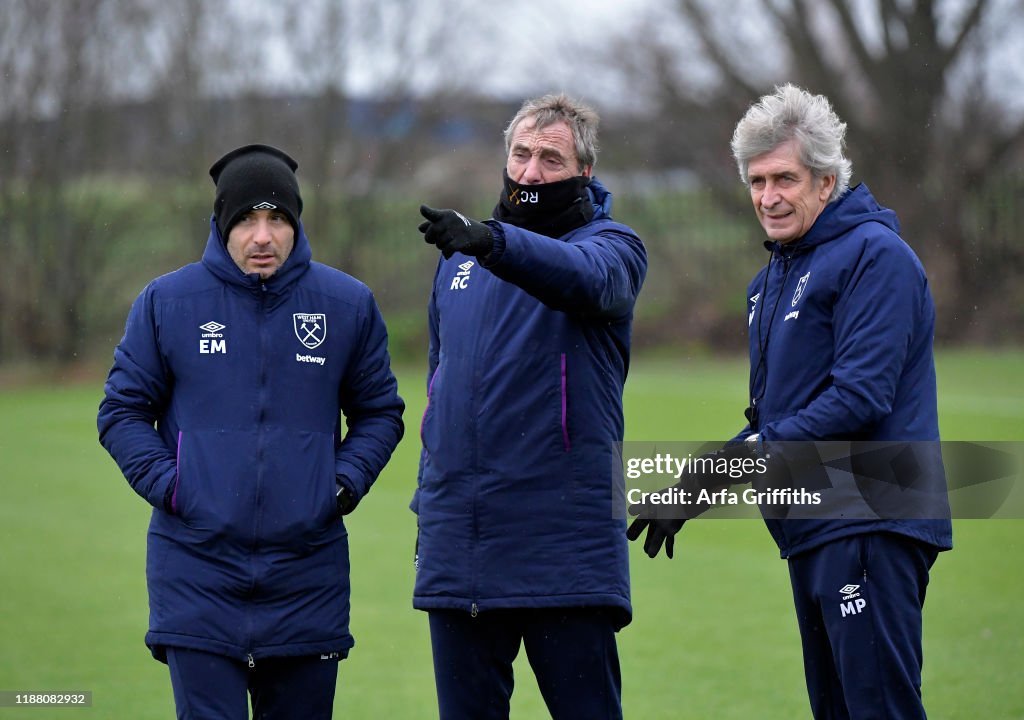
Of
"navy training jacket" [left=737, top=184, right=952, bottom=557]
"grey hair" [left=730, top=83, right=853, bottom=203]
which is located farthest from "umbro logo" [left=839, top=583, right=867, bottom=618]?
"grey hair" [left=730, top=83, right=853, bottom=203]

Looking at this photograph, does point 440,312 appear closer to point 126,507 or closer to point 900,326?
point 900,326

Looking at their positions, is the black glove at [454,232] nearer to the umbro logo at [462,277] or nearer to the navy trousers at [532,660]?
the umbro logo at [462,277]

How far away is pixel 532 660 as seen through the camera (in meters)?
3.38

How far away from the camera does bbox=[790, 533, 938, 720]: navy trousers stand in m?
3.06

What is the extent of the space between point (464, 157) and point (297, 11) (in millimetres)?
3277

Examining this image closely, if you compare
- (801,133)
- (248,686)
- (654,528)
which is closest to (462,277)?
(654,528)

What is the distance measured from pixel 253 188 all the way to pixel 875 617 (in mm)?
1792

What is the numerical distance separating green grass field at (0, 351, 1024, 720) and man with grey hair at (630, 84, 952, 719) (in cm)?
202

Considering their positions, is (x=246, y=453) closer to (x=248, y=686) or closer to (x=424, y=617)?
(x=248, y=686)

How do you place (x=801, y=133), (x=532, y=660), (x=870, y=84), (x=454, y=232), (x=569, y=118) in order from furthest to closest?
(x=870, y=84), (x=569, y=118), (x=532, y=660), (x=801, y=133), (x=454, y=232)

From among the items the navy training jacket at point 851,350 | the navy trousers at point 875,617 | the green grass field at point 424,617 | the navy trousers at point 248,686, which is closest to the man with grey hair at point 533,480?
the navy trousers at point 248,686

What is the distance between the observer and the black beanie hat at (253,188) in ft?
11.2

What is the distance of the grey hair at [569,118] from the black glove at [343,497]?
94 centimetres

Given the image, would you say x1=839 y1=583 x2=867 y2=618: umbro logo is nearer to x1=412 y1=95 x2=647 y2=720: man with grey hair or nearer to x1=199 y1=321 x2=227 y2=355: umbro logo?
x1=412 y1=95 x2=647 y2=720: man with grey hair
